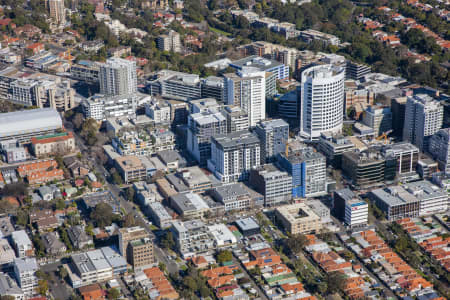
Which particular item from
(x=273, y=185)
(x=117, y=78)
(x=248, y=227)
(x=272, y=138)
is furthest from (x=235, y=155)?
(x=117, y=78)

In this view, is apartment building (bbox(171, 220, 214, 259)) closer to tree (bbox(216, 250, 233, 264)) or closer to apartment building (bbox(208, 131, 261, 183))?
tree (bbox(216, 250, 233, 264))

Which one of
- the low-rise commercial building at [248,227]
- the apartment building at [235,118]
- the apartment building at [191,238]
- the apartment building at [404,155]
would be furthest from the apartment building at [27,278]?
the apartment building at [404,155]

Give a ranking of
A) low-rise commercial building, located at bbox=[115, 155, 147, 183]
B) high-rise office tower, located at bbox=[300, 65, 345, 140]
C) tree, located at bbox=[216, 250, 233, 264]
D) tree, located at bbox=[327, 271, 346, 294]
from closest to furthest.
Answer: tree, located at bbox=[327, 271, 346, 294]
tree, located at bbox=[216, 250, 233, 264]
low-rise commercial building, located at bbox=[115, 155, 147, 183]
high-rise office tower, located at bbox=[300, 65, 345, 140]

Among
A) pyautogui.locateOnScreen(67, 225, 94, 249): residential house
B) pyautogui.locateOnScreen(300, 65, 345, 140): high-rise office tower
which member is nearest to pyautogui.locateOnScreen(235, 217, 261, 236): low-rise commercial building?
pyautogui.locateOnScreen(67, 225, 94, 249): residential house

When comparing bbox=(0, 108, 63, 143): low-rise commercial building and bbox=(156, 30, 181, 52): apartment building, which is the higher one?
bbox=(156, 30, 181, 52): apartment building

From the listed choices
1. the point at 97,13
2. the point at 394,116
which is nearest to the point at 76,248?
the point at 394,116

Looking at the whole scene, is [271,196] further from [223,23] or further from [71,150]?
[223,23]

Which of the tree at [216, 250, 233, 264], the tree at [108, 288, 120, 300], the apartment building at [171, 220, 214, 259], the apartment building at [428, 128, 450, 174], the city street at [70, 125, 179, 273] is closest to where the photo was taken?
the tree at [108, 288, 120, 300]
